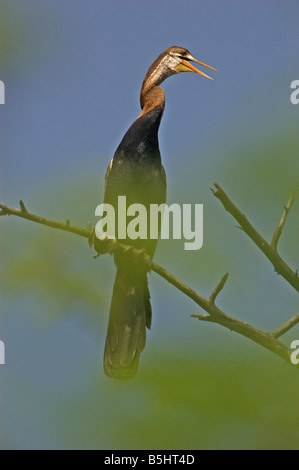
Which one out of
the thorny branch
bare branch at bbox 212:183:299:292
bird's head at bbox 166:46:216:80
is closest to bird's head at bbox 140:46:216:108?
bird's head at bbox 166:46:216:80

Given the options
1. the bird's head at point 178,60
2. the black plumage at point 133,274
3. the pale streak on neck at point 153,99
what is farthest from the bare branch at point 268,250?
the bird's head at point 178,60

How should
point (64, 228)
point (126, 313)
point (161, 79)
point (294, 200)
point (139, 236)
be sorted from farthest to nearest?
point (161, 79) < point (126, 313) < point (139, 236) < point (64, 228) < point (294, 200)

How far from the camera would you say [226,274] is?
32.0 inches

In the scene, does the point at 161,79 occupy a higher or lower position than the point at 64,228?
higher

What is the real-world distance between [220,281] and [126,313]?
2650 millimetres

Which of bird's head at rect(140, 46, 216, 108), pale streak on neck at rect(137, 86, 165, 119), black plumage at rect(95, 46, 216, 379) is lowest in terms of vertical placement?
black plumage at rect(95, 46, 216, 379)

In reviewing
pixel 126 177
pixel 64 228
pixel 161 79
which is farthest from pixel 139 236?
pixel 161 79

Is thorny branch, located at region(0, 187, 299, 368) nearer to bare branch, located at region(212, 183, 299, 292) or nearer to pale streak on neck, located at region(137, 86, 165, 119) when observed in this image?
bare branch, located at region(212, 183, 299, 292)

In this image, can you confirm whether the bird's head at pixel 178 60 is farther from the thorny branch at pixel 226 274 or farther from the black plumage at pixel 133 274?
the thorny branch at pixel 226 274

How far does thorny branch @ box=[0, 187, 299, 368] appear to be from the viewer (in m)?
0.97

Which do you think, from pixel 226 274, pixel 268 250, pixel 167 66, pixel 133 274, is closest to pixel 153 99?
pixel 167 66

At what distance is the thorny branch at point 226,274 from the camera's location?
97 centimetres

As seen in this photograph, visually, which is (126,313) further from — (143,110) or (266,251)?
(266,251)
